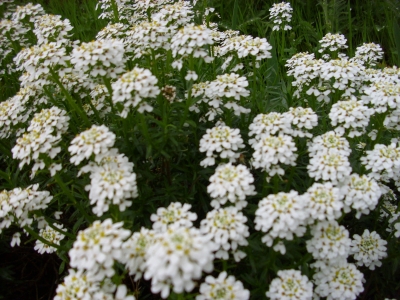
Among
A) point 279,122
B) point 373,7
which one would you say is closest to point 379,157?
point 279,122

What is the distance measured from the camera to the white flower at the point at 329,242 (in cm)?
305

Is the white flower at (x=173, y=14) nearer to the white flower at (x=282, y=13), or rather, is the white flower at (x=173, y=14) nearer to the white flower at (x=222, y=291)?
the white flower at (x=282, y=13)

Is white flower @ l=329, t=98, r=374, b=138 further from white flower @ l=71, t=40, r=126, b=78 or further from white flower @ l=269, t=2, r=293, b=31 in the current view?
white flower @ l=269, t=2, r=293, b=31

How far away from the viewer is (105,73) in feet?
11.8

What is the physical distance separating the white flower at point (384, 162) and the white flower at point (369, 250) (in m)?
0.55

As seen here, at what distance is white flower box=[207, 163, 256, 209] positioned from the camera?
294cm

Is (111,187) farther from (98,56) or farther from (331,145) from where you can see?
(331,145)

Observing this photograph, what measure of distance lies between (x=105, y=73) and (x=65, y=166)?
121cm

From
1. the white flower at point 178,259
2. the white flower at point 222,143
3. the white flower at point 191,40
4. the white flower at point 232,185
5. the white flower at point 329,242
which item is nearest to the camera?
the white flower at point 178,259

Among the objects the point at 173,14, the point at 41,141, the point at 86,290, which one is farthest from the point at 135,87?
the point at 86,290

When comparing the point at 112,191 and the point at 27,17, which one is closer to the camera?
the point at 112,191

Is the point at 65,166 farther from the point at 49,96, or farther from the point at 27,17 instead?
the point at 27,17

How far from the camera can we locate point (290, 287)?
3045 millimetres

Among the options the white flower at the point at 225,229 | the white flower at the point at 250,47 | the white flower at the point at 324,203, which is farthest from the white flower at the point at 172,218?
the white flower at the point at 250,47
